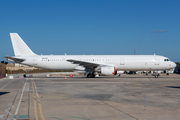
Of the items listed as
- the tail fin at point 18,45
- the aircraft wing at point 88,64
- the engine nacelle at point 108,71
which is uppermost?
the tail fin at point 18,45

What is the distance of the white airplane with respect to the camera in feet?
128

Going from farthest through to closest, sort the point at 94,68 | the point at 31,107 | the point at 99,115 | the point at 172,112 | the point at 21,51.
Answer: the point at 21,51, the point at 94,68, the point at 31,107, the point at 172,112, the point at 99,115

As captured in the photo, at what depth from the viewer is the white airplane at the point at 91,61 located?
38.9 metres

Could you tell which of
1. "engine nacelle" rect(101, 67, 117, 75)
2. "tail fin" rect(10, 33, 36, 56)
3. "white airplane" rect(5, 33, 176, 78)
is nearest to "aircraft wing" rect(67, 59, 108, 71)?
"white airplane" rect(5, 33, 176, 78)

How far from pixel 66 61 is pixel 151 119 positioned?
108 ft

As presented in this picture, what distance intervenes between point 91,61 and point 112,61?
4.09 metres

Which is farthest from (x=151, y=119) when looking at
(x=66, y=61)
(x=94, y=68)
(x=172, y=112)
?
(x=66, y=61)

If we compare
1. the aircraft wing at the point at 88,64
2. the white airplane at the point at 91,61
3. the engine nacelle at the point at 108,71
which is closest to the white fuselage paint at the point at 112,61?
the white airplane at the point at 91,61

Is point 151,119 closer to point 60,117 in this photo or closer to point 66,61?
point 60,117

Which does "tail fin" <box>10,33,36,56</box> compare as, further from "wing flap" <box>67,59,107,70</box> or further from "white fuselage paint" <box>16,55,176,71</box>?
"wing flap" <box>67,59,107,70</box>

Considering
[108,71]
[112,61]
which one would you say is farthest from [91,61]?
[108,71]

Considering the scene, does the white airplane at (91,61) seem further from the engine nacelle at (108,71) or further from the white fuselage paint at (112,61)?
the engine nacelle at (108,71)

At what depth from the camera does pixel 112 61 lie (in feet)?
130

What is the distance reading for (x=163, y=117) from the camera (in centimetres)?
895
